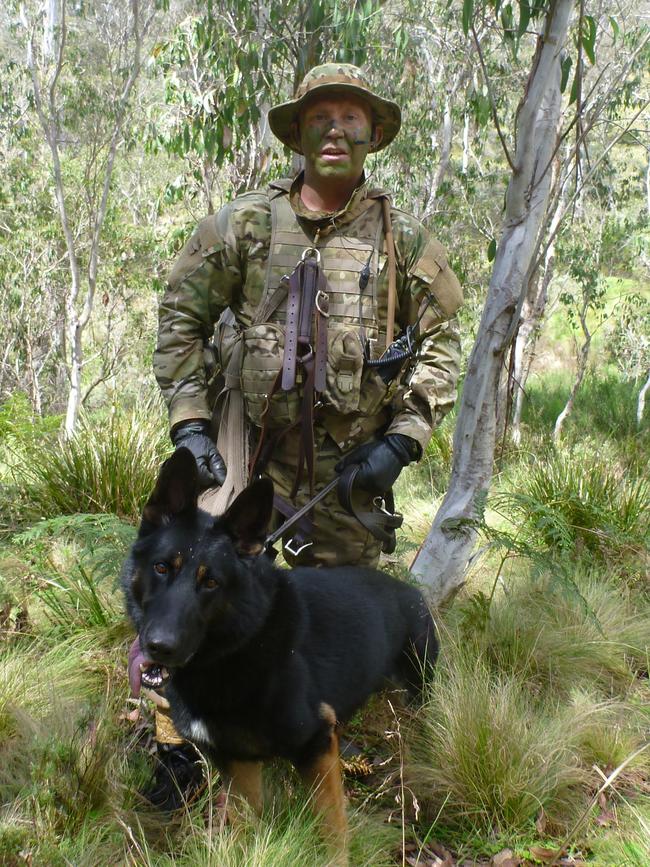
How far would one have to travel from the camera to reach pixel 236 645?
2506 millimetres

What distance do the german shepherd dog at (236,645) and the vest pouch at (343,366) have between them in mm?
807

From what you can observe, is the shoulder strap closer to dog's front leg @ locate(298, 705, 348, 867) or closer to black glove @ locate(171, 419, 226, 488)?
black glove @ locate(171, 419, 226, 488)

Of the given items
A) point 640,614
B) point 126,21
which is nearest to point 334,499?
point 640,614

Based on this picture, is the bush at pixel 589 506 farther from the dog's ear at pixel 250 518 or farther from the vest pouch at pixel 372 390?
the dog's ear at pixel 250 518

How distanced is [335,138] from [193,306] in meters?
0.92

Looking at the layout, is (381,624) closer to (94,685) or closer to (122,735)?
(122,735)

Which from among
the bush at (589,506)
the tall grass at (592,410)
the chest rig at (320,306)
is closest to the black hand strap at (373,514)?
the chest rig at (320,306)

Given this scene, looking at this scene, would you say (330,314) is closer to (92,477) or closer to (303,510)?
(303,510)

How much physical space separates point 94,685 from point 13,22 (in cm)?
1317

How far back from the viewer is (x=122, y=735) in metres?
3.28

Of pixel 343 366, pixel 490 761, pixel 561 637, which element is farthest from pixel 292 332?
pixel 561 637

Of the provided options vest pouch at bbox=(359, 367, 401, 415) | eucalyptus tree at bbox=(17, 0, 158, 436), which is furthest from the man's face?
eucalyptus tree at bbox=(17, 0, 158, 436)

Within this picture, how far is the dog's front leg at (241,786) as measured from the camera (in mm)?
2658

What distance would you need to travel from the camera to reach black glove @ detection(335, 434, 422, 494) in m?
3.27
